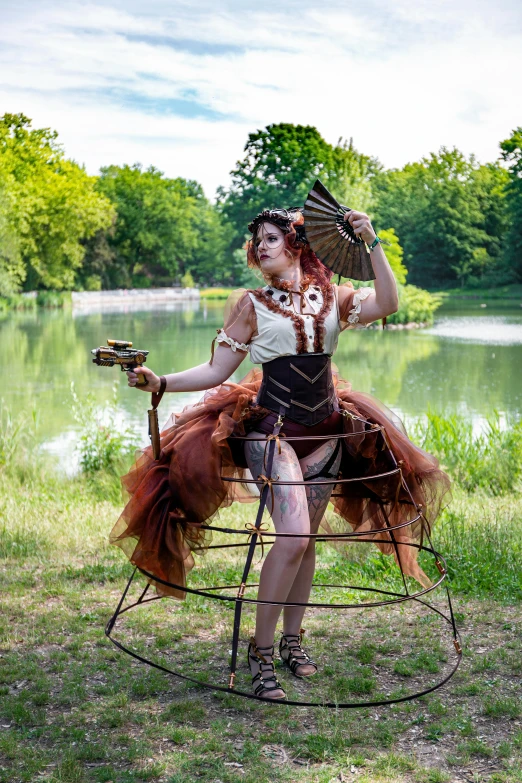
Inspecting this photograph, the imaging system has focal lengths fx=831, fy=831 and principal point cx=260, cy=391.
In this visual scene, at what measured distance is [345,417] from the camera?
128 inches

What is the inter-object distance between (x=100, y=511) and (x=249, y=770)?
3.59 meters

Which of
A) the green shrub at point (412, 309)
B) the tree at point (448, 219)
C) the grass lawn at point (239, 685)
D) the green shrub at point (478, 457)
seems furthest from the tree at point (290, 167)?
the grass lawn at point (239, 685)

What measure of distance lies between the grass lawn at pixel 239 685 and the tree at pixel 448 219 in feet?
128

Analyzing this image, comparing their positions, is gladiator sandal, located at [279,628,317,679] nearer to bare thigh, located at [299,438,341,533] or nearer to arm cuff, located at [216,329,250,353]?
bare thigh, located at [299,438,341,533]

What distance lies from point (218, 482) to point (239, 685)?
0.79 meters

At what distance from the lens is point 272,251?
10.6 ft

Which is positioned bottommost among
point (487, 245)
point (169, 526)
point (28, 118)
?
point (169, 526)

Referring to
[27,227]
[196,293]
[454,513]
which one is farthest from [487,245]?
[454,513]

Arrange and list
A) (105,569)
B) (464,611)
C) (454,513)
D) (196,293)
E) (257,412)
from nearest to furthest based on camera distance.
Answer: (257,412) → (464,611) → (105,569) → (454,513) → (196,293)

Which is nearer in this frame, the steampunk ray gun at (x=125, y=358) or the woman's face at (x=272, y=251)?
the steampunk ray gun at (x=125, y=358)

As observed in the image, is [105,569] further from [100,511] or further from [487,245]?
[487,245]

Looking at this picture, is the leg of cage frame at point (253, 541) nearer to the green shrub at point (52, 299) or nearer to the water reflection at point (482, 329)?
the water reflection at point (482, 329)

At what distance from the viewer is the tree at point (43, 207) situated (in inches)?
1544

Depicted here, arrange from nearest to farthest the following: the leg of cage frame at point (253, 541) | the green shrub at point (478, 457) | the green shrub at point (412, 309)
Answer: the leg of cage frame at point (253, 541)
the green shrub at point (478, 457)
the green shrub at point (412, 309)
